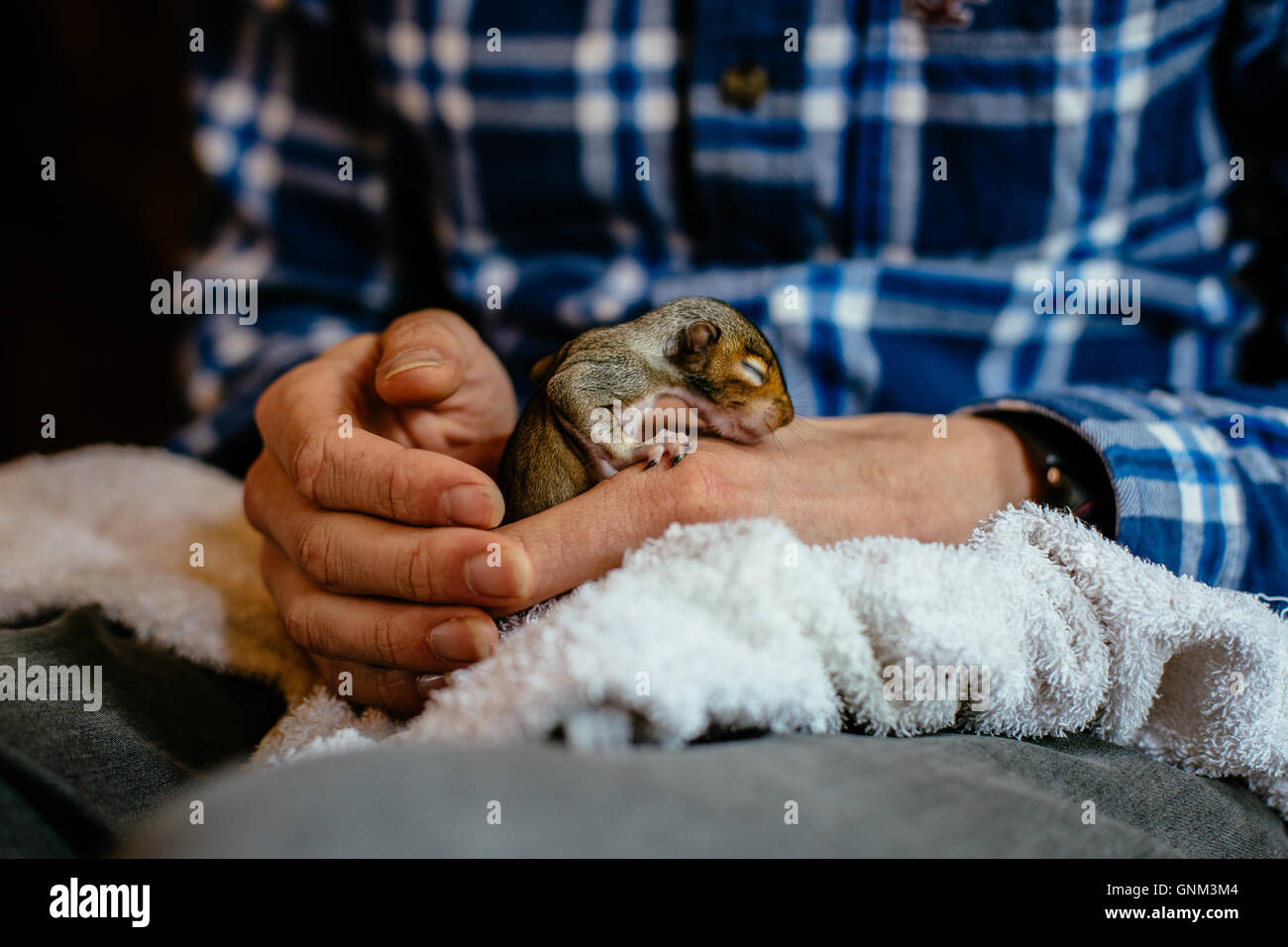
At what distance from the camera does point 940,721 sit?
82cm

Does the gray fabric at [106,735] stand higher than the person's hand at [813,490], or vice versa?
the person's hand at [813,490]

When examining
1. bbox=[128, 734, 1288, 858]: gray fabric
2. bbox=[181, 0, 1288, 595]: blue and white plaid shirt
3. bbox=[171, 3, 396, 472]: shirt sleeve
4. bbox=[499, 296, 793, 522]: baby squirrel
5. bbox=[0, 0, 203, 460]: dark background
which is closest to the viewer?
bbox=[128, 734, 1288, 858]: gray fabric

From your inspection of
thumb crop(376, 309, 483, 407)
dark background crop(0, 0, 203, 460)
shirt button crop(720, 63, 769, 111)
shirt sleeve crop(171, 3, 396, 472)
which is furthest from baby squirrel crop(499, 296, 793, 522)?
dark background crop(0, 0, 203, 460)

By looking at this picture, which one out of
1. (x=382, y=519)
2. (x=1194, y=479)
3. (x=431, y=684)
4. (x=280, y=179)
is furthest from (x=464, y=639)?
(x=280, y=179)

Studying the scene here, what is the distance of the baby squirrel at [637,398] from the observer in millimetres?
970

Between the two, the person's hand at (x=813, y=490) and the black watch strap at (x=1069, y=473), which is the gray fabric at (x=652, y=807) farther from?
the black watch strap at (x=1069, y=473)

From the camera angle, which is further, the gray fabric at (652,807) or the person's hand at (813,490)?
the person's hand at (813,490)

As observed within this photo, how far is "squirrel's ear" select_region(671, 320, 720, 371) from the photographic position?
3.44 ft

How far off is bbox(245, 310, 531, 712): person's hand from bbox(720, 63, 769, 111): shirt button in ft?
1.98


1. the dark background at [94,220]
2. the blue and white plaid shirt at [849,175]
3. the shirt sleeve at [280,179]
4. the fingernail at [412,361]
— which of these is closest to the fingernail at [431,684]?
the fingernail at [412,361]

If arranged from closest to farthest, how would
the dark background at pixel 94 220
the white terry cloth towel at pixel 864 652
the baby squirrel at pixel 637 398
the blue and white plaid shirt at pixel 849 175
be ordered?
the white terry cloth towel at pixel 864 652 → the baby squirrel at pixel 637 398 → the blue and white plaid shirt at pixel 849 175 → the dark background at pixel 94 220

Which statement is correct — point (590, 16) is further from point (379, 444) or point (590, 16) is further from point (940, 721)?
point (940, 721)

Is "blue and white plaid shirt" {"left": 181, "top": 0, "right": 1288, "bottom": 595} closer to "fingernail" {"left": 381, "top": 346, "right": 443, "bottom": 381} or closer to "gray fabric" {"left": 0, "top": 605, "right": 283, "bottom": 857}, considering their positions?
"fingernail" {"left": 381, "top": 346, "right": 443, "bottom": 381}

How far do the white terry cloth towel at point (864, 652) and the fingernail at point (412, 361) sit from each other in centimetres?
34
